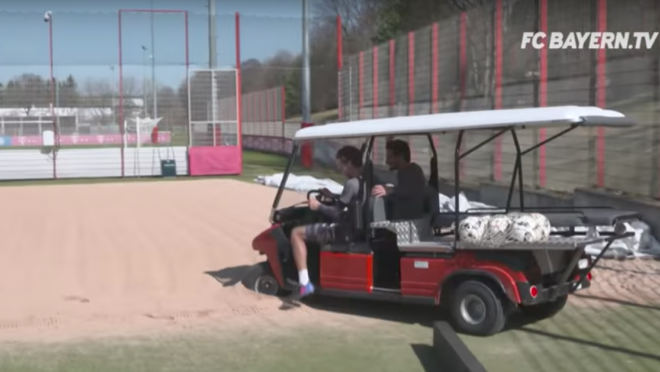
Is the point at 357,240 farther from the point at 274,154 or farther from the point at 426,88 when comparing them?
the point at 274,154

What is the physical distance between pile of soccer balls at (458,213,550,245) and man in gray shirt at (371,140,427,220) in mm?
894

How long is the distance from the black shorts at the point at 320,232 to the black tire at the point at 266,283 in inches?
30.7

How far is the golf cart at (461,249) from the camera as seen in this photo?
664 cm

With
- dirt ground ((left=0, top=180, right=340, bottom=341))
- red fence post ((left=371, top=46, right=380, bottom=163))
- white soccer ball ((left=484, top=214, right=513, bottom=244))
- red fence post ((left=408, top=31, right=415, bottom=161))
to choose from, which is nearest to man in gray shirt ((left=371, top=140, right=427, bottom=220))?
white soccer ball ((left=484, top=214, right=513, bottom=244))

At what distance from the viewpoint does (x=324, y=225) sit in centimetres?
793

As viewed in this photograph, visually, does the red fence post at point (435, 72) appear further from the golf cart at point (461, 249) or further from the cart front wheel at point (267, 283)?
the cart front wheel at point (267, 283)

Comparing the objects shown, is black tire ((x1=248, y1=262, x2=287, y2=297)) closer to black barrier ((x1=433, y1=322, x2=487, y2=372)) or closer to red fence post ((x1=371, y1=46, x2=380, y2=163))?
black barrier ((x1=433, y1=322, x2=487, y2=372))

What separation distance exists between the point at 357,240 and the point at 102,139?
66.1 feet

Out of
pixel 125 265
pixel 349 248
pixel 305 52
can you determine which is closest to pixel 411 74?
pixel 125 265

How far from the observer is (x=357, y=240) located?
768 cm

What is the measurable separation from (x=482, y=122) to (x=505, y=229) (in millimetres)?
873

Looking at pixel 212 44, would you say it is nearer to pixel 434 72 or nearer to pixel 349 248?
pixel 434 72

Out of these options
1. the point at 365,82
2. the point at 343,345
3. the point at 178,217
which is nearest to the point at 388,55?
the point at 365,82

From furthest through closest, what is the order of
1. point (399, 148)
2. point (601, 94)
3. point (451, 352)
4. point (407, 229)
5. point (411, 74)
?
1. point (411, 74)
2. point (601, 94)
3. point (399, 148)
4. point (407, 229)
5. point (451, 352)
